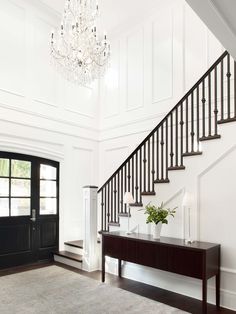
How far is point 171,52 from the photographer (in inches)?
229

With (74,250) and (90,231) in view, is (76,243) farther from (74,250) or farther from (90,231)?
(90,231)

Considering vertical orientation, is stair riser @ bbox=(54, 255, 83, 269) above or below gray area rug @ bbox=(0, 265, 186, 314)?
below

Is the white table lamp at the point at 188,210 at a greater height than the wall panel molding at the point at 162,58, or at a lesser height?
lesser

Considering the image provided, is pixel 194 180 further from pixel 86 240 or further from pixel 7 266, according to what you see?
pixel 7 266

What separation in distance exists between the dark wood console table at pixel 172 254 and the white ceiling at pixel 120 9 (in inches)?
194

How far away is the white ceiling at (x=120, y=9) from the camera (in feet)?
19.6

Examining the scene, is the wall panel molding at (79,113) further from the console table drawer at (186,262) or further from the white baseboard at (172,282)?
the console table drawer at (186,262)

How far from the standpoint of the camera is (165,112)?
5.77 m

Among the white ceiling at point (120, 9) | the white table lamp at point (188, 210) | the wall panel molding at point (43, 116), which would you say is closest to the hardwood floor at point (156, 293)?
the white table lamp at point (188, 210)

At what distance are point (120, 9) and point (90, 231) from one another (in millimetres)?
4970

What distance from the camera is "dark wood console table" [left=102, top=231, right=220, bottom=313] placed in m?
3.33

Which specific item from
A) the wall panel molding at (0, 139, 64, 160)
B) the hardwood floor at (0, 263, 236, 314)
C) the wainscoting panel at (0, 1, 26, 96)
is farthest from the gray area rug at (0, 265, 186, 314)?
the wainscoting panel at (0, 1, 26, 96)

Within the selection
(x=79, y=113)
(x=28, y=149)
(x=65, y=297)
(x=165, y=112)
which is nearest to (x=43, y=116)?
(x=28, y=149)

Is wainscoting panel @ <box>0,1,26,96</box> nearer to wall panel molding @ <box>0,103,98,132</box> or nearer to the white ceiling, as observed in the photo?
wall panel molding @ <box>0,103,98,132</box>
